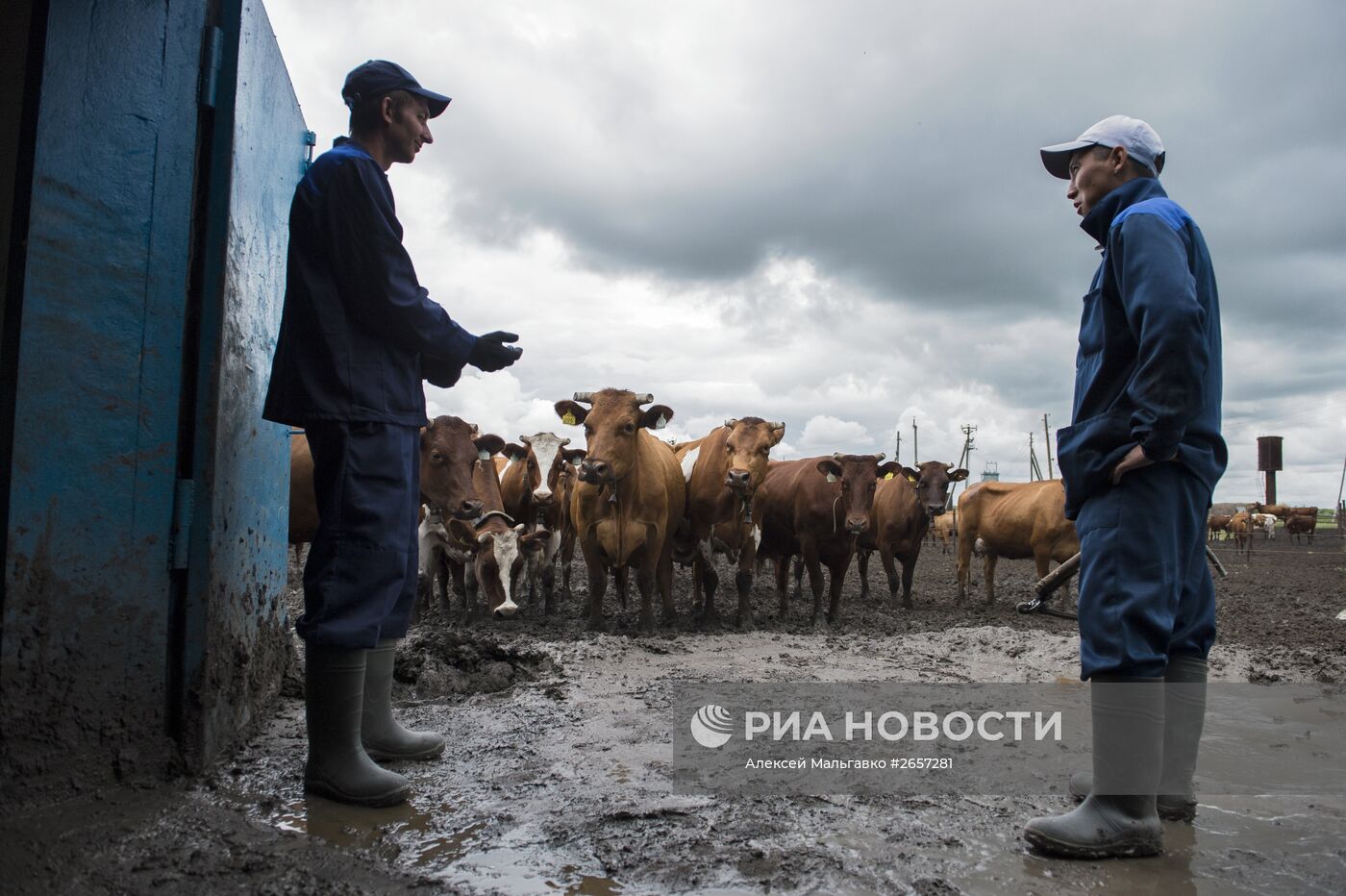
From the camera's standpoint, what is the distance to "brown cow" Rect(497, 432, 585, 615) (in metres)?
10.6

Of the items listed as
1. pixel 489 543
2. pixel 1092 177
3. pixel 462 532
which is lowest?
pixel 489 543

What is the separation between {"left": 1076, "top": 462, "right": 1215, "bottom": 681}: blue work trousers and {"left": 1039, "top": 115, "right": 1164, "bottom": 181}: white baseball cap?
1.05 m

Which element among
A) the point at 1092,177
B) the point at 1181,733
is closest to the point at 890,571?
the point at 1181,733

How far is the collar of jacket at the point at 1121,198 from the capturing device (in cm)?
276

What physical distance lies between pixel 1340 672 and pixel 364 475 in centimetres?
648

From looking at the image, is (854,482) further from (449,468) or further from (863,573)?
(449,468)

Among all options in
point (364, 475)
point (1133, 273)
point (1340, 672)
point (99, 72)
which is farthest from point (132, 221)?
point (1340, 672)

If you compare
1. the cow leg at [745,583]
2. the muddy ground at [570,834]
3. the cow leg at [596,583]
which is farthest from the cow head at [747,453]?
the muddy ground at [570,834]

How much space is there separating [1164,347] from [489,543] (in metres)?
7.22

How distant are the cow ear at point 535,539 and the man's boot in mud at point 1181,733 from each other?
7.63m

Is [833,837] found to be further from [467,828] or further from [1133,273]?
[1133,273]

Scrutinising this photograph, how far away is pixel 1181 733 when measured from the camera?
2711mm

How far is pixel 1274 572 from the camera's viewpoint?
70.3 feet

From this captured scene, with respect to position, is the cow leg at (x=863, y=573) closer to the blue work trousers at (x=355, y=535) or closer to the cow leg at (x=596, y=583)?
the cow leg at (x=596, y=583)
